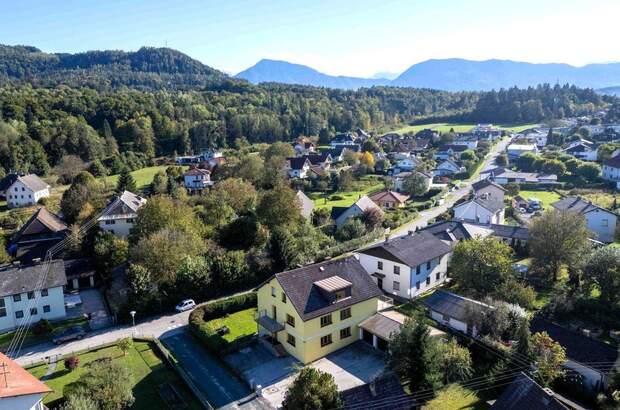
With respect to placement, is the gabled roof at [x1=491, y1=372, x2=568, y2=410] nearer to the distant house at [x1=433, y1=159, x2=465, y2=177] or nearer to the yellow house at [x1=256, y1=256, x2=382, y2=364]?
the yellow house at [x1=256, y1=256, x2=382, y2=364]

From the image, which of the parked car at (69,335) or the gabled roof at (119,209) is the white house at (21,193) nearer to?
the gabled roof at (119,209)

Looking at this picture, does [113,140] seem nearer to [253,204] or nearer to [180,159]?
[180,159]

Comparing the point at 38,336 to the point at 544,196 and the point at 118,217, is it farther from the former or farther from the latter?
the point at 544,196

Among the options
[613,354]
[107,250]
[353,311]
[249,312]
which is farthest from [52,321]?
[613,354]

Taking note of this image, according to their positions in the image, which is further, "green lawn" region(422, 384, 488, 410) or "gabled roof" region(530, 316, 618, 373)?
"gabled roof" region(530, 316, 618, 373)

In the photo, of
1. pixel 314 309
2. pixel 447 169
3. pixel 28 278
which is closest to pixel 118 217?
pixel 28 278

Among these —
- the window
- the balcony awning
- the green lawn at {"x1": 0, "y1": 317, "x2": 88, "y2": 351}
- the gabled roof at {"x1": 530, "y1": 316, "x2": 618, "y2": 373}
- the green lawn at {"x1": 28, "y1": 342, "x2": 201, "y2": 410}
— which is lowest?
the green lawn at {"x1": 0, "y1": 317, "x2": 88, "y2": 351}

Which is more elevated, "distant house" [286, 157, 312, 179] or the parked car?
"distant house" [286, 157, 312, 179]

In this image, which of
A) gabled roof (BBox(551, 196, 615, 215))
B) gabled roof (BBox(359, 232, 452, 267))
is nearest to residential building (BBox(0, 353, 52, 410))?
gabled roof (BBox(359, 232, 452, 267))
